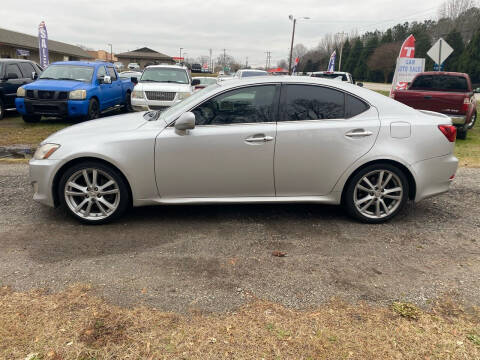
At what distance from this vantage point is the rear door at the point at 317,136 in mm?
4129

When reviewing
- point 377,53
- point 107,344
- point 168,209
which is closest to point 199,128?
point 168,209

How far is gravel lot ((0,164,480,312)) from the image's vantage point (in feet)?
9.92

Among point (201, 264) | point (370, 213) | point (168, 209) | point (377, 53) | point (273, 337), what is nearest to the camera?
point (273, 337)

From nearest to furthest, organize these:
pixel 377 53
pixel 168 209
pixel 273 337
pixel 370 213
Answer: pixel 273 337 → pixel 370 213 → pixel 168 209 → pixel 377 53

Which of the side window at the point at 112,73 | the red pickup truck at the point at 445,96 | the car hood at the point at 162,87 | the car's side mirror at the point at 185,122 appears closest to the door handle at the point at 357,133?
the car's side mirror at the point at 185,122

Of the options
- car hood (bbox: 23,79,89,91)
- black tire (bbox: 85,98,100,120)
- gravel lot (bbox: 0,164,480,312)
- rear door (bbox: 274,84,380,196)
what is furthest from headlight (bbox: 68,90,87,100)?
rear door (bbox: 274,84,380,196)

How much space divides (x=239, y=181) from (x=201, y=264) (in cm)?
110

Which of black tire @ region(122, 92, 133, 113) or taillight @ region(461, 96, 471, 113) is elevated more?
taillight @ region(461, 96, 471, 113)

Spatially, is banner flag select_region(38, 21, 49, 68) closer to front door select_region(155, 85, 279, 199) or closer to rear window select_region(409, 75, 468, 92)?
rear window select_region(409, 75, 468, 92)

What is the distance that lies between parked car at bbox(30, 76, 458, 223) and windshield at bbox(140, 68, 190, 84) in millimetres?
8436

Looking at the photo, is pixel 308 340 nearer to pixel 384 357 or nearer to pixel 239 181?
pixel 384 357

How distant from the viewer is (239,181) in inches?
164

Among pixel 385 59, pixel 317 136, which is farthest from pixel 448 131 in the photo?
pixel 385 59

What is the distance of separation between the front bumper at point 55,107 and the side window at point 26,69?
8.10ft
